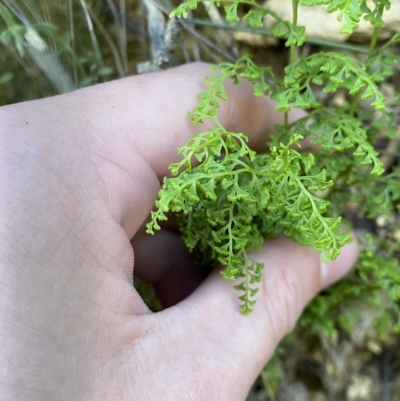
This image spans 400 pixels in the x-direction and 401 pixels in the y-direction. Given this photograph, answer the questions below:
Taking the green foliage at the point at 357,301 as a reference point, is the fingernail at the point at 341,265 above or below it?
above

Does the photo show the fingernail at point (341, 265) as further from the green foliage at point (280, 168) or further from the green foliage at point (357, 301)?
the green foliage at point (280, 168)

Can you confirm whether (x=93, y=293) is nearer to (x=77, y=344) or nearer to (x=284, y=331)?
(x=77, y=344)

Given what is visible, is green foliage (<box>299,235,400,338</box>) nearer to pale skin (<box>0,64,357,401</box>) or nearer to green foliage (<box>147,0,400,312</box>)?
pale skin (<box>0,64,357,401</box>)

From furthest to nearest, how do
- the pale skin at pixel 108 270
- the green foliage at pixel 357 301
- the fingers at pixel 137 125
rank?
1. the green foliage at pixel 357 301
2. the fingers at pixel 137 125
3. the pale skin at pixel 108 270

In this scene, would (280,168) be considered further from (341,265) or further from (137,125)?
(341,265)

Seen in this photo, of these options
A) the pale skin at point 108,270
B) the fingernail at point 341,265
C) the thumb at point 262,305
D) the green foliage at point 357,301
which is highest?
the pale skin at point 108,270

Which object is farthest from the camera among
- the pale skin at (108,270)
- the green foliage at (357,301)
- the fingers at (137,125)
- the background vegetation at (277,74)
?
the green foliage at (357,301)

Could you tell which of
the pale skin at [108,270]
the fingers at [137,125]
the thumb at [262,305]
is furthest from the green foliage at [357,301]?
the fingers at [137,125]

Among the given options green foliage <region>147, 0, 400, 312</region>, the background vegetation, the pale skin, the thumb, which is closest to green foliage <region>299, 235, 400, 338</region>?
the background vegetation
